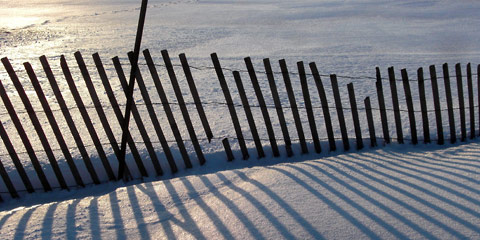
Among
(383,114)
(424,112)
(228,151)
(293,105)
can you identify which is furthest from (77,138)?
(424,112)

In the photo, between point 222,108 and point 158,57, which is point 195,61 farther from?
point 222,108

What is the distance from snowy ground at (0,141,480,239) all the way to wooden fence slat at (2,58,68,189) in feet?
0.77

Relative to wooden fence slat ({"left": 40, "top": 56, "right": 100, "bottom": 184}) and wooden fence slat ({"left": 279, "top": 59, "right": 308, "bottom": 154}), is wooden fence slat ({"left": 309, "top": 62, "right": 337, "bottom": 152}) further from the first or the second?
wooden fence slat ({"left": 40, "top": 56, "right": 100, "bottom": 184})

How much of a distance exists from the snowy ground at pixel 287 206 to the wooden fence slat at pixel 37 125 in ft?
0.77

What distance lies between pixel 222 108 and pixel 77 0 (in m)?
29.4

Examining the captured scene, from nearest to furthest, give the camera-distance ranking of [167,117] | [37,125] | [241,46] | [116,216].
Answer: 1. [116,216]
2. [37,125]
3. [167,117]
4. [241,46]

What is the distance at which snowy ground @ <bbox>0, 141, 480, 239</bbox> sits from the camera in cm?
287

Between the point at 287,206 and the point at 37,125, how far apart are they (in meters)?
2.50

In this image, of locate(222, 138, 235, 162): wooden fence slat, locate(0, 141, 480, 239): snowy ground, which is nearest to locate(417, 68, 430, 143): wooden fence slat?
locate(0, 141, 480, 239): snowy ground

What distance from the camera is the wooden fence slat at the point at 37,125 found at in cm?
393

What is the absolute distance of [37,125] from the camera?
162 inches

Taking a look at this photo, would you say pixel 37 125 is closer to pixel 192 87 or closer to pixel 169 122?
pixel 169 122

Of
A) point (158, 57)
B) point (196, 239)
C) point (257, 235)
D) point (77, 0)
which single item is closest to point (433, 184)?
point (257, 235)

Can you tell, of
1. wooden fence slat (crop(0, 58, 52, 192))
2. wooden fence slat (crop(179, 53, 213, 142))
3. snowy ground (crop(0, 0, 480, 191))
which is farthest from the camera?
snowy ground (crop(0, 0, 480, 191))
